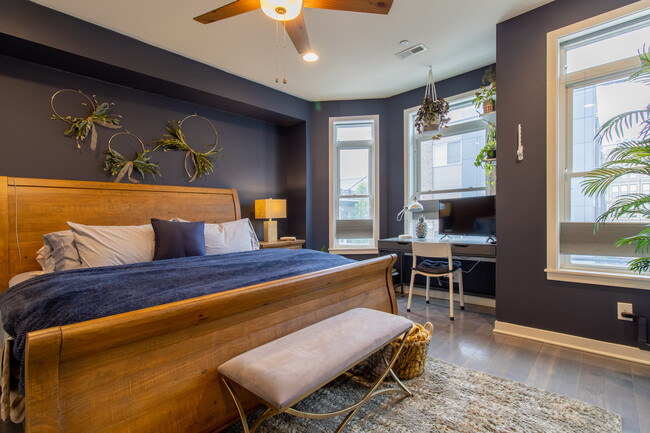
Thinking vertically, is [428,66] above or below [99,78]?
above

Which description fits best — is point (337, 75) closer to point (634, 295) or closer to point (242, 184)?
point (242, 184)

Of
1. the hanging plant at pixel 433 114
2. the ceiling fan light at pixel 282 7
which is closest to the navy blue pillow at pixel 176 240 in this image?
the ceiling fan light at pixel 282 7

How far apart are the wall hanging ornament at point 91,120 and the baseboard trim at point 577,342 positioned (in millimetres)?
4199

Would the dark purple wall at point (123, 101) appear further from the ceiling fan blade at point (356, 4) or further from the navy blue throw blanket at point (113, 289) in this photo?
the ceiling fan blade at point (356, 4)

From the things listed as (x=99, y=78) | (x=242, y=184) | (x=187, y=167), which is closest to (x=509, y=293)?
(x=242, y=184)

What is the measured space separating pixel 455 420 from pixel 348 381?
663 mm

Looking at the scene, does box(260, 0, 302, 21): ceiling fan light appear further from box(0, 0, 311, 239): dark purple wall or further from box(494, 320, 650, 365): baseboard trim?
box(494, 320, 650, 365): baseboard trim

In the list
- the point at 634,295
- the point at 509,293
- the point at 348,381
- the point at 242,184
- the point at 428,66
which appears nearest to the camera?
the point at 348,381

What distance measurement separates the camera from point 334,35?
293cm

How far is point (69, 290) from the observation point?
142 cm

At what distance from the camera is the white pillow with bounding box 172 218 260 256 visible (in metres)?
3.00

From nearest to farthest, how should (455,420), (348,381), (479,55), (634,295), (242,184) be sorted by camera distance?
(455,420)
(348,381)
(634,295)
(479,55)
(242,184)

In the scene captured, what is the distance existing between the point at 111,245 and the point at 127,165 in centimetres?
116

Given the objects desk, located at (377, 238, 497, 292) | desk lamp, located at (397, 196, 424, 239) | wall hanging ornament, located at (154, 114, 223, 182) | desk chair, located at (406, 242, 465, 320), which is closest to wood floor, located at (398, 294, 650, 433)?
desk chair, located at (406, 242, 465, 320)
